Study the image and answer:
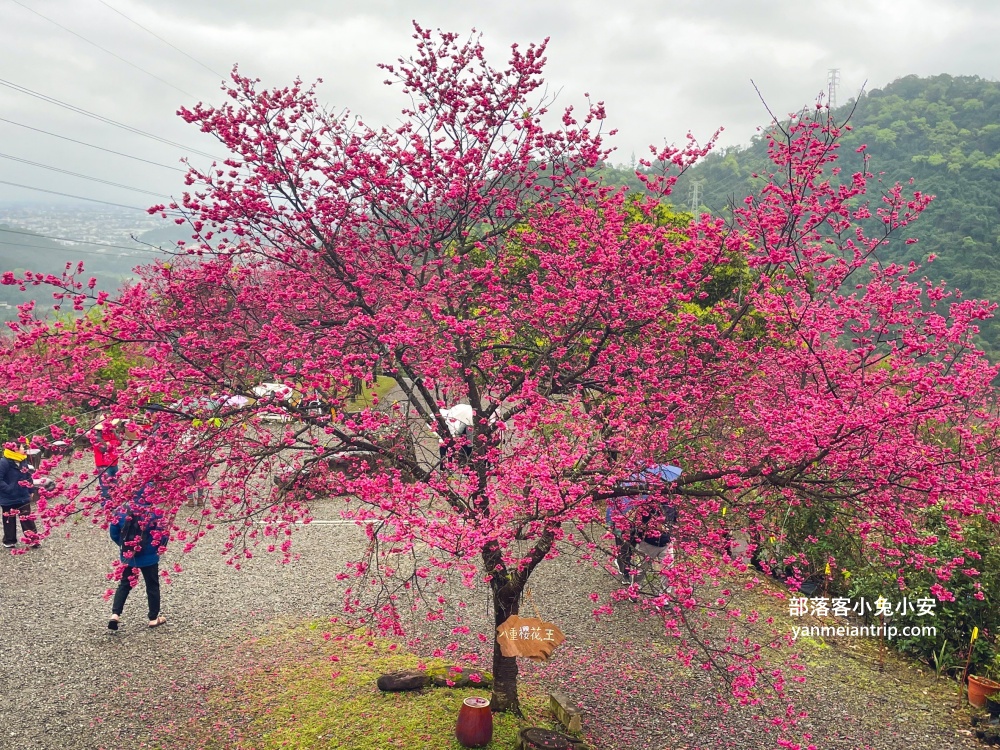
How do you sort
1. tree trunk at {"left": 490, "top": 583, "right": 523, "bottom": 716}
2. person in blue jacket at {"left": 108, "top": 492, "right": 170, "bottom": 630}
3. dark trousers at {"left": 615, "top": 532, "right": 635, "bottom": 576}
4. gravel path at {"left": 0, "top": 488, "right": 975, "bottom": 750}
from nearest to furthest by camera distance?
tree trunk at {"left": 490, "top": 583, "right": 523, "bottom": 716}, gravel path at {"left": 0, "top": 488, "right": 975, "bottom": 750}, dark trousers at {"left": 615, "top": 532, "right": 635, "bottom": 576}, person in blue jacket at {"left": 108, "top": 492, "right": 170, "bottom": 630}

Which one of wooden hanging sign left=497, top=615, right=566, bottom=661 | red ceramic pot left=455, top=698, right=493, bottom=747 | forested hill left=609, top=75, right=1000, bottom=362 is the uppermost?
forested hill left=609, top=75, right=1000, bottom=362

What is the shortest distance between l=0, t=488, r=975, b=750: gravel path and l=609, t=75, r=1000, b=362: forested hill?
21.1 m

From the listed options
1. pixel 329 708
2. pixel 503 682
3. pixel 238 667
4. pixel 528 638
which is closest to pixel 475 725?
pixel 503 682

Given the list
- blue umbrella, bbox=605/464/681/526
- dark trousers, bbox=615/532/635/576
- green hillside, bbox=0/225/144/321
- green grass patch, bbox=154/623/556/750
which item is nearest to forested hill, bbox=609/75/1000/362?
dark trousers, bbox=615/532/635/576

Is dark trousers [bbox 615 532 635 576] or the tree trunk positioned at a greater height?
dark trousers [bbox 615 532 635 576]

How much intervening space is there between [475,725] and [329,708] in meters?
1.71

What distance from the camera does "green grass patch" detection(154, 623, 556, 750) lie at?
605 centimetres

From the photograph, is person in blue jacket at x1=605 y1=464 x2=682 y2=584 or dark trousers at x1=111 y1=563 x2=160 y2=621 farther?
dark trousers at x1=111 y1=563 x2=160 y2=621

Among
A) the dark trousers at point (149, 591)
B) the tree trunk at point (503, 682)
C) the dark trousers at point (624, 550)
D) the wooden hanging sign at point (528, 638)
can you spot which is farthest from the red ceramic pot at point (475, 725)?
the dark trousers at point (149, 591)

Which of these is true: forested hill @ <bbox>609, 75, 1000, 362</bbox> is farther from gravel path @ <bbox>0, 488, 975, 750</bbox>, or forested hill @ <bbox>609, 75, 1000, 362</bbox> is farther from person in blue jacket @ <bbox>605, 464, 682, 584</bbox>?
person in blue jacket @ <bbox>605, 464, 682, 584</bbox>

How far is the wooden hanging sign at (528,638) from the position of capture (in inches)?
207

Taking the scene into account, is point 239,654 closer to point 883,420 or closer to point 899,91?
point 883,420

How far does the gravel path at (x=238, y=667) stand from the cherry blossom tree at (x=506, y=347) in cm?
130

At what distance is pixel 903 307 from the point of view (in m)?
5.89
